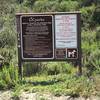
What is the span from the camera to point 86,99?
823 cm

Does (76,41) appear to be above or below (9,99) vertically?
above

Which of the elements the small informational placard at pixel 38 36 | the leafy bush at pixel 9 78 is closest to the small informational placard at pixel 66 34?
the small informational placard at pixel 38 36

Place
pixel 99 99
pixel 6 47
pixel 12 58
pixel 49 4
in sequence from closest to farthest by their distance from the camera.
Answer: pixel 99 99 → pixel 12 58 → pixel 6 47 → pixel 49 4

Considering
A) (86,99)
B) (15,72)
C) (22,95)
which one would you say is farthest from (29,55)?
(86,99)

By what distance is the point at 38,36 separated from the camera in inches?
376

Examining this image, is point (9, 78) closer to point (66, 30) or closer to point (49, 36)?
point (49, 36)

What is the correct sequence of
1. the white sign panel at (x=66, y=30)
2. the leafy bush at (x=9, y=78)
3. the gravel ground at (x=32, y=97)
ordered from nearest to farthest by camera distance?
1. the gravel ground at (x=32, y=97)
2. the leafy bush at (x=9, y=78)
3. the white sign panel at (x=66, y=30)

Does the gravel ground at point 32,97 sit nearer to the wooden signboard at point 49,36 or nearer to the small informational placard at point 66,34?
the wooden signboard at point 49,36

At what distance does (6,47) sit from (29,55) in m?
3.93

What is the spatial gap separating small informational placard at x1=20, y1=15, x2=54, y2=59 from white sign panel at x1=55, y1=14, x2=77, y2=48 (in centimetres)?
15

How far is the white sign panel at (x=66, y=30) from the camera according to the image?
373 inches

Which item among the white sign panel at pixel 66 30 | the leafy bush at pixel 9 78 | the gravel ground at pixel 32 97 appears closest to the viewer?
the gravel ground at pixel 32 97

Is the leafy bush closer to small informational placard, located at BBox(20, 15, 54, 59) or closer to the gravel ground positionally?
the gravel ground

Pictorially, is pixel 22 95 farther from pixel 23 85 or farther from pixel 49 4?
pixel 49 4
